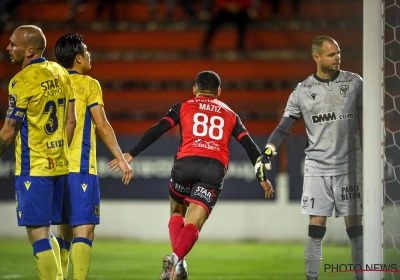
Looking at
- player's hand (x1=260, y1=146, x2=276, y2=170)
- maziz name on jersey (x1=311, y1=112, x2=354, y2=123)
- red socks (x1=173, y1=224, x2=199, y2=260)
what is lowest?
red socks (x1=173, y1=224, x2=199, y2=260)

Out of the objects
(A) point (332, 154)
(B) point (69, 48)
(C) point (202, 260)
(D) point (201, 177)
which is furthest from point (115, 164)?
(C) point (202, 260)

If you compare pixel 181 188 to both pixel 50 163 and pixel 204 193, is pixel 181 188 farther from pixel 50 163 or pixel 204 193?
pixel 50 163

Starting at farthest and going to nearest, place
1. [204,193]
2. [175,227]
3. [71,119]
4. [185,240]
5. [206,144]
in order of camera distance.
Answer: [175,227] < [206,144] < [204,193] < [185,240] < [71,119]

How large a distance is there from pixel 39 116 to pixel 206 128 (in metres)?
1.49

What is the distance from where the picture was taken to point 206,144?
5.83 meters

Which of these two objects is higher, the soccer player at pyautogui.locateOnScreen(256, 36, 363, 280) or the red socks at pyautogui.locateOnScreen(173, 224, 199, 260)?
the soccer player at pyautogui.locateOnScreen(256, 36, 363, 280)

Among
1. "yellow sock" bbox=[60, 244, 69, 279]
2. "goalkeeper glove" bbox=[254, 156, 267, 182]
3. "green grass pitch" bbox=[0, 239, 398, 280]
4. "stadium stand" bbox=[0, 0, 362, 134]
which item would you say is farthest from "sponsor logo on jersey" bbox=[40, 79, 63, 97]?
"stadium stand" bbox=[0, 0, 362, 134]

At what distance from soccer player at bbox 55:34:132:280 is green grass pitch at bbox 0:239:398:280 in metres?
1.88

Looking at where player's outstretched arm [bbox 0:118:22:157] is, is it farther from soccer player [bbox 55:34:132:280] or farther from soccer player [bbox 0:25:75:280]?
soccer player [bbox 55:34:132:280]

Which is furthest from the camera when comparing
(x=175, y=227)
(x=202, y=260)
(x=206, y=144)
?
(x=202, y=260)

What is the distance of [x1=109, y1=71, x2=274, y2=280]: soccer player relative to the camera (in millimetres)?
5719

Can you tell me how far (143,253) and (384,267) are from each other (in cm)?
481

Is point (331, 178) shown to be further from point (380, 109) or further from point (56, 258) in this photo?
point (56, 258)

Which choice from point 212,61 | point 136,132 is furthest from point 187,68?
point 136,132
